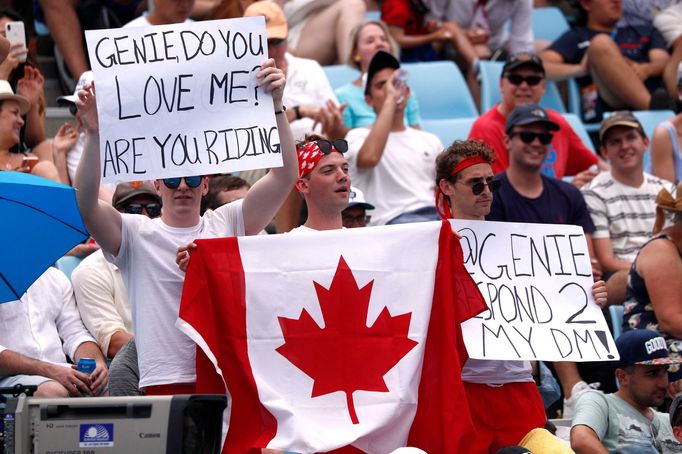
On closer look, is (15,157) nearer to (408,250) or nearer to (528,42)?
(408,250)

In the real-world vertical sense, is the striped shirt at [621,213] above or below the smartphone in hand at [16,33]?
below

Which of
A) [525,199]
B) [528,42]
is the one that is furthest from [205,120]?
[528,42]

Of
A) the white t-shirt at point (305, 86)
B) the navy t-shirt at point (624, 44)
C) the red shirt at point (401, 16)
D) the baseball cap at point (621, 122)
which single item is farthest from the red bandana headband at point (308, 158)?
the navy t-shirt at point (624, 44)

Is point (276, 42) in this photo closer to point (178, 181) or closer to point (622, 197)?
point (622, 197)

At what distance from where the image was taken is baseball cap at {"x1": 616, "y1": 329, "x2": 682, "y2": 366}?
6285 mm

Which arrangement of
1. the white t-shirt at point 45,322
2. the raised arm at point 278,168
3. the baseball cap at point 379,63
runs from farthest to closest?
the baseball cap at point 379,63
the white t-shirt at point 45,322
the raised arm at point 278,168

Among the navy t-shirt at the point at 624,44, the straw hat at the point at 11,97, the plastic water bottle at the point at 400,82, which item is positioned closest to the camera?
the straw hat at the point at 11,97

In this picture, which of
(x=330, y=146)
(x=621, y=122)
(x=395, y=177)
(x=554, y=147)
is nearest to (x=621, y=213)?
(x=621, y=122)

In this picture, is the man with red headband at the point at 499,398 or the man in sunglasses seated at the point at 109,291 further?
the man in sunglasses seated at the point at 109,291

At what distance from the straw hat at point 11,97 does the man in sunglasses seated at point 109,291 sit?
781 millimetres

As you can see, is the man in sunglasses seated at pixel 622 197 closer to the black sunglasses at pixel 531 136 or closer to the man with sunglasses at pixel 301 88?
the black sunglasses at pixel 531 136

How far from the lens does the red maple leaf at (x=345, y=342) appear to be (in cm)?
537

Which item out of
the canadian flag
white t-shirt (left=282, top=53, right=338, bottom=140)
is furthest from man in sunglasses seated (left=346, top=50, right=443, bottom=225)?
the canadian flag

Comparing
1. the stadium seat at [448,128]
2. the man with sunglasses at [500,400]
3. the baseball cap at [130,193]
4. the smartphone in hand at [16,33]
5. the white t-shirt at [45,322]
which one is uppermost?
the smartphone in hand at [16,33]
